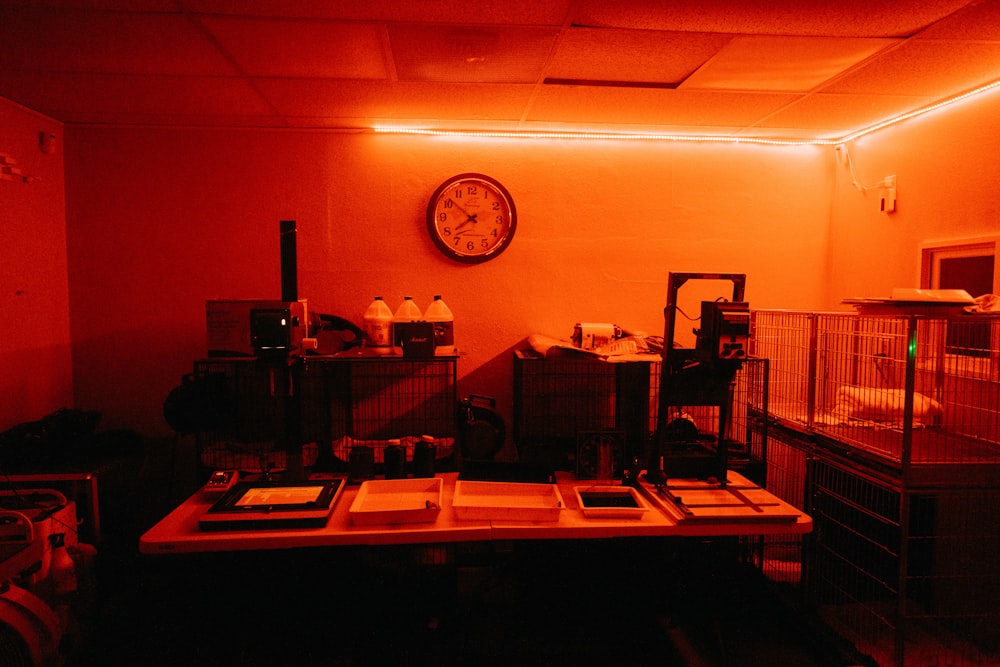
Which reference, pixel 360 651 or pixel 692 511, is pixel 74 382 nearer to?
pixel 360 651

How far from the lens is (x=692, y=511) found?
2238 mm

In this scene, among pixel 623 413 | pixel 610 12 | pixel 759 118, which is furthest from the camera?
pixel 623 413

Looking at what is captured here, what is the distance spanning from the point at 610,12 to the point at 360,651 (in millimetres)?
2810

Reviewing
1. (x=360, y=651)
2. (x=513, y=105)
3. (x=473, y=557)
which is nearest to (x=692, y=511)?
(x=473, y=557)

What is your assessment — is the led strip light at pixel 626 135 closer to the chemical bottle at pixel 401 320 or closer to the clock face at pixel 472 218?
the clock face at pixel 472 218

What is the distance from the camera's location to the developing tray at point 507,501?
2.22 metres

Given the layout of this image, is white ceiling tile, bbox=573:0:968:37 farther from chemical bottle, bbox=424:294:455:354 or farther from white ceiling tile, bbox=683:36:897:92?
chemical bottle, bbox=424:294:455:354

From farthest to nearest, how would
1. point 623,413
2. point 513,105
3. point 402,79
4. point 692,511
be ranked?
point 623,413 < point 513,105 < point 402,79 < point 692,511

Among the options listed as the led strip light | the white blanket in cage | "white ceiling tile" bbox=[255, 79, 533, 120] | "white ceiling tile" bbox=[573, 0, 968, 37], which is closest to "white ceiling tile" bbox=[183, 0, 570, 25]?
"white ceiling tile" bbox=[573, 0, 968, 37]

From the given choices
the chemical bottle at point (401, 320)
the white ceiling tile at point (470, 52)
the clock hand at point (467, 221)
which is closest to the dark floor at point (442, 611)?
the chemical bottle at point (401, 320)

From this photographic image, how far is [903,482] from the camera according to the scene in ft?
7.24

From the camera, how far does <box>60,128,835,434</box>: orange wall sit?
128 inches

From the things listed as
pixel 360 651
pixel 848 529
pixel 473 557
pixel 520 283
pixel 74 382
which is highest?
pixel 520 283

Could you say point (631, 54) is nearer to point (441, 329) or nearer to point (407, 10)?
point (407, 10)
